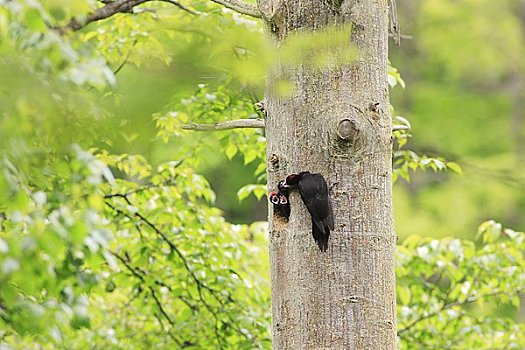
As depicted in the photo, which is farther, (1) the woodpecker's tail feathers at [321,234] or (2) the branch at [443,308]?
(2) the branch at [443,308]

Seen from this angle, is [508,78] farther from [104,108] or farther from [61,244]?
[61,244]

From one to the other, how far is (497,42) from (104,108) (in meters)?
1.34

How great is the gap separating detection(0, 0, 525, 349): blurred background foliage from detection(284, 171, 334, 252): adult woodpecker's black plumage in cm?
23

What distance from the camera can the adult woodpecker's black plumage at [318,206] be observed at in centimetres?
248

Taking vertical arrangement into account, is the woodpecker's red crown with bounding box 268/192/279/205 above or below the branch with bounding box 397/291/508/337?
above

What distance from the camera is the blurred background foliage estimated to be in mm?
1720

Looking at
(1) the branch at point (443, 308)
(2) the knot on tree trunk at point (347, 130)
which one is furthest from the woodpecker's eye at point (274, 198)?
(1) the branch at point (443, 308)

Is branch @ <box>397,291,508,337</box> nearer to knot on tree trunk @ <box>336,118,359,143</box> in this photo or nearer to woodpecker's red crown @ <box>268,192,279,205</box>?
woodpecker's red crown @ <box>268,192,279,205</box>

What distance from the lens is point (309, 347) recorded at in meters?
2.46

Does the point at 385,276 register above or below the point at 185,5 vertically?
below

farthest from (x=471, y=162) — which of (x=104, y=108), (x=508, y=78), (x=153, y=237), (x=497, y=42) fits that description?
(x=508, y=78)

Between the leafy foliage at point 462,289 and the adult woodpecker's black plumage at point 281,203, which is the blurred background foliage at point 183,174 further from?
the adult woodpecker's black plumage at point 281,203

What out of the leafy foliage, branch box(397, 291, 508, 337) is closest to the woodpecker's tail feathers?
the leafy foliage

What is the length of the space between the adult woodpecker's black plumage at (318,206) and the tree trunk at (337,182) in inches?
0.8
